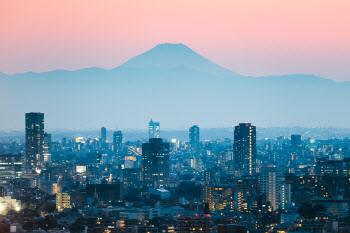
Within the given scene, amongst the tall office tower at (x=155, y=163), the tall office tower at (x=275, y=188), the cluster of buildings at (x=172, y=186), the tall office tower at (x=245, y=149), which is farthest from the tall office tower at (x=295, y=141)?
the tall office tower at (x=275, y=188)

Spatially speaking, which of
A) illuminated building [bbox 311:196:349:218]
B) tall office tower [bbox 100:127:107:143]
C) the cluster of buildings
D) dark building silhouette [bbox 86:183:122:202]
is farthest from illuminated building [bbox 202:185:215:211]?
tall office tower [bbox 100:127:107:143]

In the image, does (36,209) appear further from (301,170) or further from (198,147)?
(198,147)

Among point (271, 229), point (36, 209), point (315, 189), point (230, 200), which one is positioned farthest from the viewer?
point (315, 189)

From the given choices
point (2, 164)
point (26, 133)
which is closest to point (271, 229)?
point (2, 164)

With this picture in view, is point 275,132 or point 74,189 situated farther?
point 275,132

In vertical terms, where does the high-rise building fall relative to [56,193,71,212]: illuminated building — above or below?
above

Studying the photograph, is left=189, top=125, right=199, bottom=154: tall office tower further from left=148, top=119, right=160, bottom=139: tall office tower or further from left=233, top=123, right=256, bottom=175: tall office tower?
left=233, top=123, right=256, bottom=175: tall office tower

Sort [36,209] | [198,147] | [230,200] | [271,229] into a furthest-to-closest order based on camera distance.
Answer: [198,147]
[230,200]
[36,209]
[271,229]
